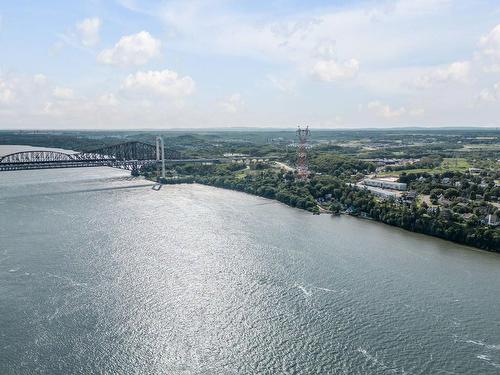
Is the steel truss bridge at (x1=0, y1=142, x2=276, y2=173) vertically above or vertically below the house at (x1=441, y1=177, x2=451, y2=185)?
above

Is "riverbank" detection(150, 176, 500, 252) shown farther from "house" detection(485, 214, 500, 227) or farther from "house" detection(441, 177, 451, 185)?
"house" detection(441, 177, 451, 185)

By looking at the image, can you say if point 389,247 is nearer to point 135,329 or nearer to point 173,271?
point 173,271

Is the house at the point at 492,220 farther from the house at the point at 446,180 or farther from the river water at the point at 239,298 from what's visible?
the house at the point at 446,180

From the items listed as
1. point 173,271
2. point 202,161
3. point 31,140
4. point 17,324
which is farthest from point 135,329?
point 31,140

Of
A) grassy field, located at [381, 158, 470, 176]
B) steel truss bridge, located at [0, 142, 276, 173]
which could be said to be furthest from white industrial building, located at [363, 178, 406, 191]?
steel truss bridge, located at [0, 142, 276, 173]

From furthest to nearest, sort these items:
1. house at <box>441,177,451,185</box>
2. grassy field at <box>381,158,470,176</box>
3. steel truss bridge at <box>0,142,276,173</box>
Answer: grassy field at <box>381,158,470,176</box> < steel truss bridge at <box>0,142,276,173</box> < house at <box>441,177,451,185</box>

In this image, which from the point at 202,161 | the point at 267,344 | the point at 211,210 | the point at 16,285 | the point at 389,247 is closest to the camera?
the point at 267,344

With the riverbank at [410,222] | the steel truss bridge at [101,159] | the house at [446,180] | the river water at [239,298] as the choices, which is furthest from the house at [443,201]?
the steel truss bridge at [101,159]
